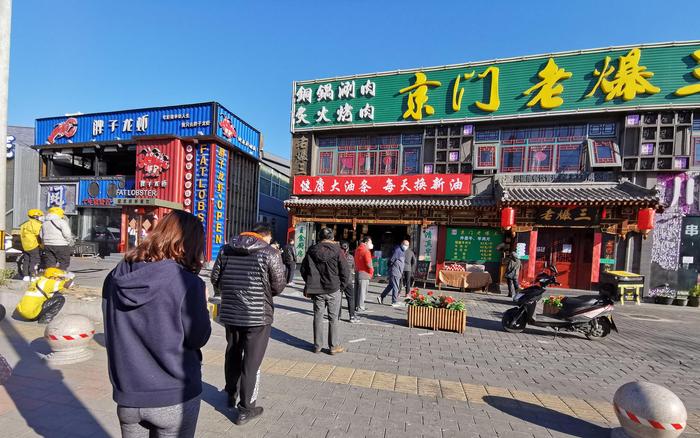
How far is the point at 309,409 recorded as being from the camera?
3.11 metres

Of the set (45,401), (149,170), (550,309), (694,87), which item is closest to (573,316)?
(550,309)

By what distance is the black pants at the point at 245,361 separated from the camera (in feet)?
9.46

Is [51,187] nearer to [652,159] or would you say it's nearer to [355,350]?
[355,350]

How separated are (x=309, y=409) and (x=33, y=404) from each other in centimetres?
257

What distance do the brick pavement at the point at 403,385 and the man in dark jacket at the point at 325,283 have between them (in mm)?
357

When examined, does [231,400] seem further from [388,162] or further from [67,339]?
[388,162]

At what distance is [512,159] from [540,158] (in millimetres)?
1007

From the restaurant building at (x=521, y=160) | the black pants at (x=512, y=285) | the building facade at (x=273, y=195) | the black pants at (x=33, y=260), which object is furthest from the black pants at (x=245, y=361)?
the building facade at (x=273, y=195)

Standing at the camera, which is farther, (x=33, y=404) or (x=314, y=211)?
(x=314, y=211)

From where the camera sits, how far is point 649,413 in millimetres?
2668

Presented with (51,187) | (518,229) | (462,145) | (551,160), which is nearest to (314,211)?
(462,145)

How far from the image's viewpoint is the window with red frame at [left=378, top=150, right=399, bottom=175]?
14438 mm

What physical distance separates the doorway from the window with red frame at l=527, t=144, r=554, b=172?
8.03ft

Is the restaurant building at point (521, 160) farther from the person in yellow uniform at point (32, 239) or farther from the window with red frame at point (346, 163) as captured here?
the person in yellow uniform at point (32, 239)
